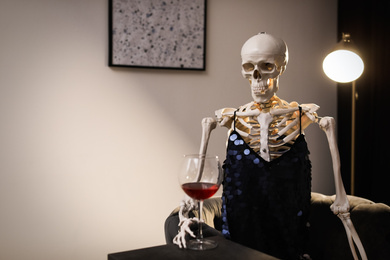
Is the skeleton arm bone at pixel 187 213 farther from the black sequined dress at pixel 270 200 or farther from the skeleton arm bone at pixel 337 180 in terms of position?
the skeleton arm bone at pixel 337 180

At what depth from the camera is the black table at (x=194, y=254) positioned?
3.53ft

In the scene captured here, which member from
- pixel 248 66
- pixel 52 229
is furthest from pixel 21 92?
pixel 248 66

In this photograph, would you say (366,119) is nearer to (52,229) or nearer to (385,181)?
(385,181)

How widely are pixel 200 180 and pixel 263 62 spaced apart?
752 mm

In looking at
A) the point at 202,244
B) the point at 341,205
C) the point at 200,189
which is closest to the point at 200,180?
the point at 200,189

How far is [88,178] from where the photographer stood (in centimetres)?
286

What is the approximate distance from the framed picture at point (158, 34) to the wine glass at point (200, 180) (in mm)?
1822

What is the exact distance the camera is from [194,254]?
1.11 m

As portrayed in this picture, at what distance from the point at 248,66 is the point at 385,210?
84 cm

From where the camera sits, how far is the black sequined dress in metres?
1.71

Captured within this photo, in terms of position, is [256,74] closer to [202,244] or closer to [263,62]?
[263,62]

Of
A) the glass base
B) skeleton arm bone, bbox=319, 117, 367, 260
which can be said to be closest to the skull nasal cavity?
skeleton arm bone, bbox=319, 117, 367, 260

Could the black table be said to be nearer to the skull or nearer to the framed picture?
the skull

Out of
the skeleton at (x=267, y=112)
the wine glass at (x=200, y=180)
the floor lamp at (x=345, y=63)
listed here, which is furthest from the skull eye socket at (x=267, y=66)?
the floor lamp at (x=345, y=63)
